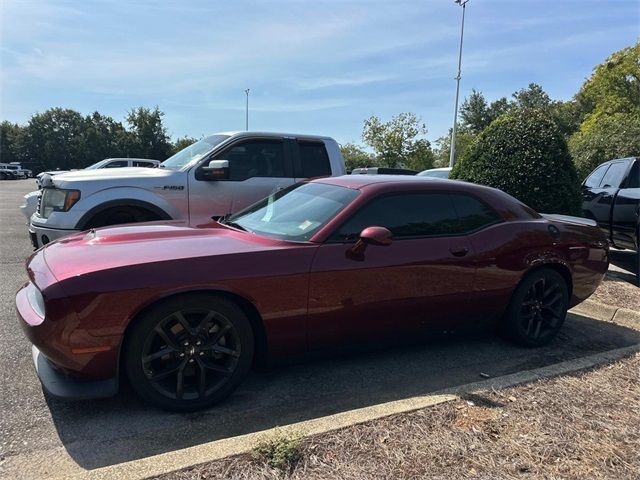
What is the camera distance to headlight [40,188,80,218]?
541cm

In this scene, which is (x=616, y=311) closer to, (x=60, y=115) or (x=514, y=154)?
(x=514, y=154)

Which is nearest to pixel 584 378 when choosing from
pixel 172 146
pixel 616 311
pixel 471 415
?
pixel 471 415

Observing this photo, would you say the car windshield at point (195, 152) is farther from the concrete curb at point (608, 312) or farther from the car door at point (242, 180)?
the concrete curb at point (608, 312)

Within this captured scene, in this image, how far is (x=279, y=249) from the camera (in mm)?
3268

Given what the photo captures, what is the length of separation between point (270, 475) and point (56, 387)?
1426 mm

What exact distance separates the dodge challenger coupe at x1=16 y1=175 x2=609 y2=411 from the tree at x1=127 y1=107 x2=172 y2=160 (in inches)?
2291

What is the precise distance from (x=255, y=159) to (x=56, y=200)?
238 centimetres

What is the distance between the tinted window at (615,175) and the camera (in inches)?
314

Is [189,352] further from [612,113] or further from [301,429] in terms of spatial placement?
[612,113]

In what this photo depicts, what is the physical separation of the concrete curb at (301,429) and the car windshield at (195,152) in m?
4.27

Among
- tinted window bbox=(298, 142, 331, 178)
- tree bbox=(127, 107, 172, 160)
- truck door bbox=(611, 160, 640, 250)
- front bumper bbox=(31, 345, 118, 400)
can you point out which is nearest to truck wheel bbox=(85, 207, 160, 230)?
tinted window bbox=(298, 142, 331, 178)

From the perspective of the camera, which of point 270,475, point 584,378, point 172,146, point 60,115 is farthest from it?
point 60,115

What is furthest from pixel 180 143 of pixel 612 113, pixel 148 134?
pixel 612 113

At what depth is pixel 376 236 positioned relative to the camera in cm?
330
